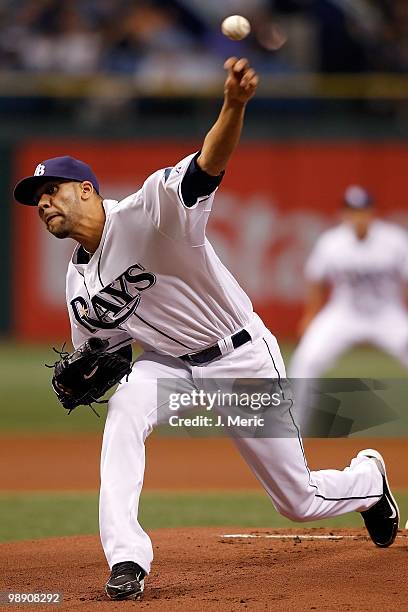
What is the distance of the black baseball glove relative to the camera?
4.54 metres

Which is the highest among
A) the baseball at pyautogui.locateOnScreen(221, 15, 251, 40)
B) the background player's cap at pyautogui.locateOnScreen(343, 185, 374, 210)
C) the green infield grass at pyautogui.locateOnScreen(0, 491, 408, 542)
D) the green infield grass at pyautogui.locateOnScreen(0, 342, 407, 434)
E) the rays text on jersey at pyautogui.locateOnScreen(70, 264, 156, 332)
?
the baseball at pyautogui.locateOnScreen(221, 15, 251, 40)

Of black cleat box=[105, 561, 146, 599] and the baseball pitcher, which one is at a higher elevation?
the baseball pitcher

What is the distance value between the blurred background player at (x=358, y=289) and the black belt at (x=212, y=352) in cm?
418

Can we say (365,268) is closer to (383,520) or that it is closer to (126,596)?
(383,520)

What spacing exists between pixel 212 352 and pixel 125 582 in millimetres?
1004

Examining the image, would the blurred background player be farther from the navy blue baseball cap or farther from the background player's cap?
the navy blue baseball cap

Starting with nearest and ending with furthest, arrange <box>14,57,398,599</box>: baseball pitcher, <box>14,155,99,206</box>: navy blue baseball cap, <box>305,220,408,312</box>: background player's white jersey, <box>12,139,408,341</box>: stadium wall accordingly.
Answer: <box>14,57,398,599</box>: baseball pitcher, <box>14,155,99,206</box>: navy blue baseball cap, <box>305,220,408,312</box>: background player's white jersey, <box>12,139,408,341</box>: stadium wall

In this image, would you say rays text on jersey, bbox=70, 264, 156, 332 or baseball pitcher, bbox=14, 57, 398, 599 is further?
rays text on jersey, bbox=70, 264, 156, 332

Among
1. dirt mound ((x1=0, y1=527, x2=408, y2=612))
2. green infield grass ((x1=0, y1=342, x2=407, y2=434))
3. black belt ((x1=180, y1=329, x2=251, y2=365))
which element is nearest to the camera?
dirt mound ((x1=0, y1=527, x2=408, y2=612))

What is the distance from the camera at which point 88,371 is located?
455cm

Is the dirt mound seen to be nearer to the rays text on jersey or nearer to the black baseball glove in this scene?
the black baseball glove

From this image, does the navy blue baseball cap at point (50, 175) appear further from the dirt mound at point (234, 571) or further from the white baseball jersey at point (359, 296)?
the white baseball jersey at point (359, 296)

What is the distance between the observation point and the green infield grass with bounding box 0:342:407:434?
1006 cm

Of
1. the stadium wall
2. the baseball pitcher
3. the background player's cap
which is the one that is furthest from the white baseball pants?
the stadium wall
